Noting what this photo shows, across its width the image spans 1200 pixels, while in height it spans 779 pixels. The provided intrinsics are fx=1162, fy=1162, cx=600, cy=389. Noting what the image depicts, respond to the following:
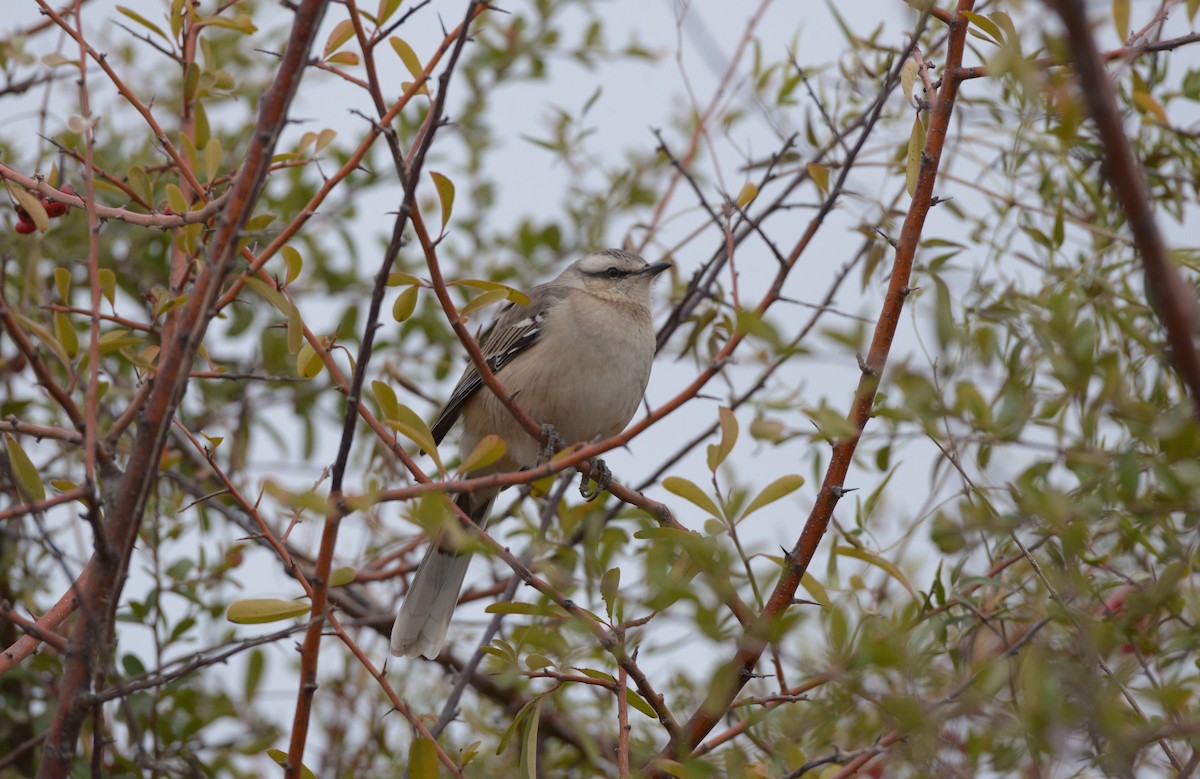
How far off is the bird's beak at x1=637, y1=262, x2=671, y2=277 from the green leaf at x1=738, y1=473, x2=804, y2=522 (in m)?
2.57

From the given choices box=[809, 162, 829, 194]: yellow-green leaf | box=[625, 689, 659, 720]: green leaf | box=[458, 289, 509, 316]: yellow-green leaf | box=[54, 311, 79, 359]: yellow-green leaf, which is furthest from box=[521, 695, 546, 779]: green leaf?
box=[809, 162, 829, 194]: yellow-green leaf

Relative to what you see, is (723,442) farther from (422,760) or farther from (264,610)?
(264,610)

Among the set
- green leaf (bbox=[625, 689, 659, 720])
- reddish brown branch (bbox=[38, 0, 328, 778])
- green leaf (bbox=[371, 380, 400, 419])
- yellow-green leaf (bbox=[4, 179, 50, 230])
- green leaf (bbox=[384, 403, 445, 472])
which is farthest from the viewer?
green leaf (bbox=[625, 689, 659, 720])

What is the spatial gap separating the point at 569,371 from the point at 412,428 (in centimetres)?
257

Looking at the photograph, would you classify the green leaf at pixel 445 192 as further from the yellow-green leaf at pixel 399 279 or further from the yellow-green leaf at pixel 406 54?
the yellow-green leaf at pixel 406 54

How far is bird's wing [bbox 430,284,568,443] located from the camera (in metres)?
5.09

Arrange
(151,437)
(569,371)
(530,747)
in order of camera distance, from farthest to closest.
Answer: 1. (569,371)
2. (530,747)
3. (151,437)

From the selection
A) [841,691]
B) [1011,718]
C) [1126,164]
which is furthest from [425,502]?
[1126,164]

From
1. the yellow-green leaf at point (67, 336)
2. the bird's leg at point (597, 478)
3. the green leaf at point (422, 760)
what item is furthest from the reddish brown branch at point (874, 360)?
the bird's leg at point (597, 478)

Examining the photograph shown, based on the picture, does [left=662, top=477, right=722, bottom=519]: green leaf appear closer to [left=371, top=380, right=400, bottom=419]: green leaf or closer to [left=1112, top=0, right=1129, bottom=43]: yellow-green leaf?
[left=371, top=380, right=400, bottom=419]: green leaf

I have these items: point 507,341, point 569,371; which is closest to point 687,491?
point 569,371

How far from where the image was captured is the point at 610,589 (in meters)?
2.48

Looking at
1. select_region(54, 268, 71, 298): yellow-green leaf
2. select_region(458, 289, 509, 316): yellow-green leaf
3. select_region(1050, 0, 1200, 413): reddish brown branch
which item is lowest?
select_region(1050, 0, 1200, 413): reddish brown branch

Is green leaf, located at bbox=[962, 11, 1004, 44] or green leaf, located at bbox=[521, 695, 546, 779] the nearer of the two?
green leaf, located at bbox=[962, 11, 1004, 44]
